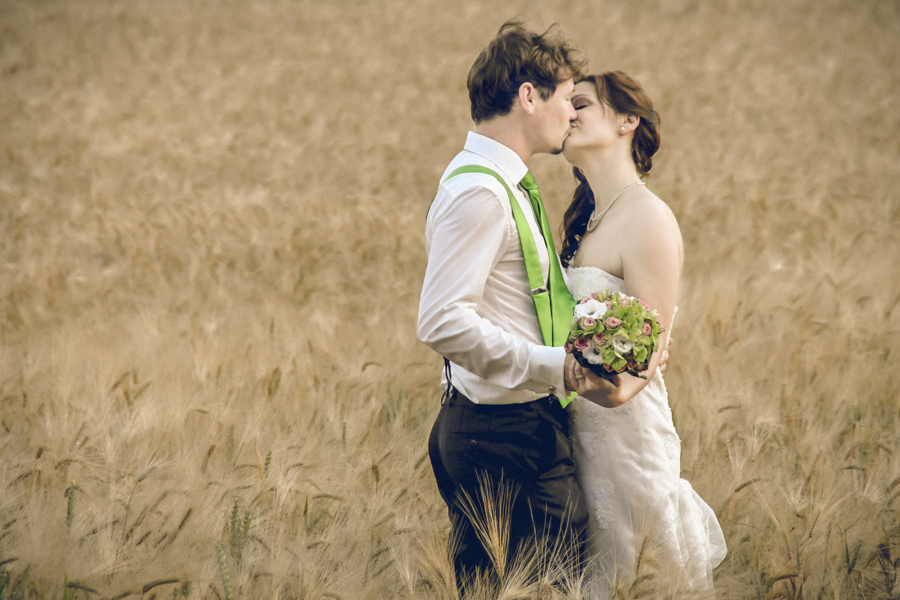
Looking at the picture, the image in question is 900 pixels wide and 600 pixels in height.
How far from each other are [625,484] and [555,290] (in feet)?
2.43

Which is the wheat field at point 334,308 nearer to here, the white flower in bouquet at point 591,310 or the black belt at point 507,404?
the black belt at point 507,404

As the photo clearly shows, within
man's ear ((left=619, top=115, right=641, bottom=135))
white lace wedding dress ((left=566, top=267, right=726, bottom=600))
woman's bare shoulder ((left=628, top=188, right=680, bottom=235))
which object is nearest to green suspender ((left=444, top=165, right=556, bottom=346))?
white lace wedding dress ((left=566, top=267, right=726, bottom=600))

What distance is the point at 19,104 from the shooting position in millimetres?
10258

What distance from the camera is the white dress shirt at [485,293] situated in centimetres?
188

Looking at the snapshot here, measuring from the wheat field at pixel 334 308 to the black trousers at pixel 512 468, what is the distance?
0.51ft

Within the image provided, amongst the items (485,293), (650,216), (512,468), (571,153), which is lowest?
(512,468)

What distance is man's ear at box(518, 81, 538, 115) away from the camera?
209 centimetres

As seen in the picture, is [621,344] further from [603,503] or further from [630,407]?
[603,503]

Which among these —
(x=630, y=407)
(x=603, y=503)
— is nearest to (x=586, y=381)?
(x=630, y=407)

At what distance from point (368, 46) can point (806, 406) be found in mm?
11981

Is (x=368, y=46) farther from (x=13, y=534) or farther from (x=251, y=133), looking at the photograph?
(x=13, y=534)

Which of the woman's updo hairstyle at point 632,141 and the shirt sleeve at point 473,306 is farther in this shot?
the woman's updo hairstyle at point 632,141

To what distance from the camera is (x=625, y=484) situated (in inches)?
92.7

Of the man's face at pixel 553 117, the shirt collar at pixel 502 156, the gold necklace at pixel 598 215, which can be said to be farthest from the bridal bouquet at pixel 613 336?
the gold necklace at pixel 598 215
